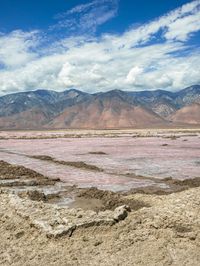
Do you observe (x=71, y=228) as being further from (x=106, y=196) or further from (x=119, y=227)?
(x=106, y=196)

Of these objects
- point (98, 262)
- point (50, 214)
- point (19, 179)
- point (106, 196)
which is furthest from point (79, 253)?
point (19, 179)

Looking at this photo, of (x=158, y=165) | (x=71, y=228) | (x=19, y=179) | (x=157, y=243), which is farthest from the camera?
(x=158, y=165)

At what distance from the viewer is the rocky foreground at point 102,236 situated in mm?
9547

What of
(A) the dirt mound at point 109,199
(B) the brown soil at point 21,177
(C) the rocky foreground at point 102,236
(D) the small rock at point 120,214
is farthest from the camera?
(B) the brown soil at point 21,177

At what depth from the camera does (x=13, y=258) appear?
9.78 metres

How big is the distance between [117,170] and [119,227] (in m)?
17.1

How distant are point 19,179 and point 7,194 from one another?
7152 millimetres

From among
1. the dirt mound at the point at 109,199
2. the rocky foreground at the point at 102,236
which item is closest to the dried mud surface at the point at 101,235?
the rocky foreground at the point at 102,236

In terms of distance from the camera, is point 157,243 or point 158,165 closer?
point 157,243

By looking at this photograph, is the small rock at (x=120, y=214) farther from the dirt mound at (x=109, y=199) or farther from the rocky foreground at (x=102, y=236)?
the dirt mound at (x=109, y=199)

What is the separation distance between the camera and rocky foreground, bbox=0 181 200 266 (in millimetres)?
9547

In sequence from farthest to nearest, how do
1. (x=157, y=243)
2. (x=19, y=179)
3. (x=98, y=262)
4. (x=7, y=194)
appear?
1. (x=19, y=179)
2. (x=7, y=194)
3. (x=157, y=243)
4. (x=98, y=262)

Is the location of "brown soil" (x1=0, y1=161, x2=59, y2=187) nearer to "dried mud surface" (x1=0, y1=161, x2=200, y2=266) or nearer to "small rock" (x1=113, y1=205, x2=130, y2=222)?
"dried mud surface" (x1=0, y1=161, x2=200, y2=266)

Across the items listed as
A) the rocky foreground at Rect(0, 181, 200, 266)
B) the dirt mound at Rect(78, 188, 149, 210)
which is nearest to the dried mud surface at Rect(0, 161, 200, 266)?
the rocky foreground at Rect(0, 181, 200, 266)
